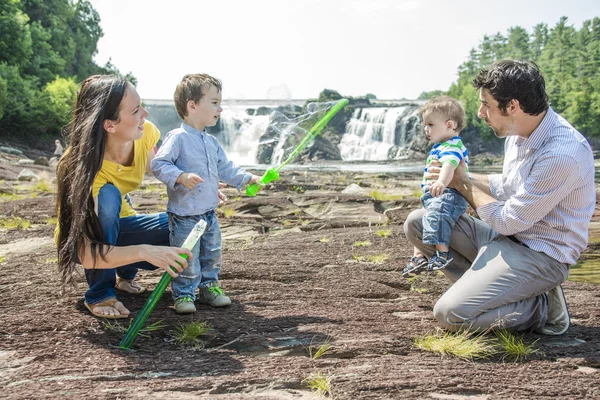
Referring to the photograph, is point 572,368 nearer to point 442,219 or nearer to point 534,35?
point 442,219

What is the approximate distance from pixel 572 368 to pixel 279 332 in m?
1.48

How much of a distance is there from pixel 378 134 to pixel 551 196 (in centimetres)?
4679

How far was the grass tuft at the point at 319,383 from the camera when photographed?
2.39 m

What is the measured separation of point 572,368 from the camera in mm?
2740

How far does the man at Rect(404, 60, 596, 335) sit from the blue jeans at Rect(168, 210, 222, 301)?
4.78 feet

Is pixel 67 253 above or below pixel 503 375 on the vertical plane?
above

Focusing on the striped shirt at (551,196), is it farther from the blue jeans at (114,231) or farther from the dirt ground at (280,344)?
the blue jeans at (114,231)

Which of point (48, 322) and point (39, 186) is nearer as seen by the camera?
point (48, 322)

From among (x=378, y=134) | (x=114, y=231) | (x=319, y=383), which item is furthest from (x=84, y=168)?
(x=378, y=134)

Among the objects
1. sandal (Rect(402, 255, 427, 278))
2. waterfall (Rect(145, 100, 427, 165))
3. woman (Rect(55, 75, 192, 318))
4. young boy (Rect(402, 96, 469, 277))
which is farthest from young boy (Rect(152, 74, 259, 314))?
waterfall (Rect(145, 100, 427, 165))

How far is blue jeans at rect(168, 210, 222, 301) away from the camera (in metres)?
3.61

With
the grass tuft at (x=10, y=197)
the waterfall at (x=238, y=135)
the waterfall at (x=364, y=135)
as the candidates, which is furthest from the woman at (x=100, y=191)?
the waterfall at (x=238, y=135)

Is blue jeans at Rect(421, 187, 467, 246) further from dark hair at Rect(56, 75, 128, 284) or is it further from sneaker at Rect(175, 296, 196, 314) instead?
dark hair at Rect(56, 75, 128, 284)

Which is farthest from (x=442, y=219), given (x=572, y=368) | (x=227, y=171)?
(x=227, y=171)
